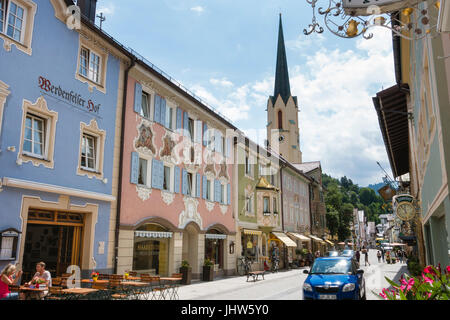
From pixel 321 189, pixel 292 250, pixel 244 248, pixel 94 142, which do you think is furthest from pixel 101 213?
pixel 321 189

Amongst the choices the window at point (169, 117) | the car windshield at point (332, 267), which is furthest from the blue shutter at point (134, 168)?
the car windshield at point (332, 267)

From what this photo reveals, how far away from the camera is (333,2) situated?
177 inches

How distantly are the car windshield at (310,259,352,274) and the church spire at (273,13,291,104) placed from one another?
55954mm

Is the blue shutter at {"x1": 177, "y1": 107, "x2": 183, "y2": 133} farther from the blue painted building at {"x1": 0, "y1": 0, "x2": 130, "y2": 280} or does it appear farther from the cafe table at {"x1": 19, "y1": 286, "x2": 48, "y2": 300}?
the cafe table at {"x1": 19, "y1": 286, "x2": 48, "y2": 300}

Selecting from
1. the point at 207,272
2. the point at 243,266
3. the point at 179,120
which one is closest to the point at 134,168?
the point at 179,120

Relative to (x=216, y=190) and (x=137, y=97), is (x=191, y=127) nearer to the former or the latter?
(x=216, y=190)

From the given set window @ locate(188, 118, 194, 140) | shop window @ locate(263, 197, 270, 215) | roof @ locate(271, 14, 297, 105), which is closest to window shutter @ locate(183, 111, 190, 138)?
window @ locate(188, 118, 194, 140)

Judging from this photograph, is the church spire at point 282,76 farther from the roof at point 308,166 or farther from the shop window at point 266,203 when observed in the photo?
the shop window at point 266,203

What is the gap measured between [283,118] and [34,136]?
188ft

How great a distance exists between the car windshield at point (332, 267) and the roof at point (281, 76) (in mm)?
55868

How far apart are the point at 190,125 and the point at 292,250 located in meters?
23.3

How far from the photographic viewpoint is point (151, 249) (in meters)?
18.2

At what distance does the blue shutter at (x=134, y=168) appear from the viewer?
16.3 meters
